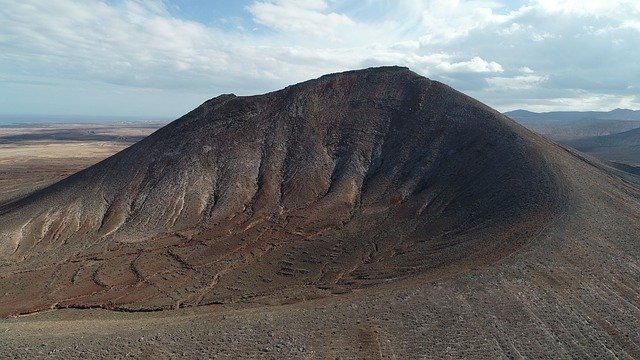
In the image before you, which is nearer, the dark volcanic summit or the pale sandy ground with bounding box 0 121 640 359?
the pale sandy ground with bounding box 0 121 640 359

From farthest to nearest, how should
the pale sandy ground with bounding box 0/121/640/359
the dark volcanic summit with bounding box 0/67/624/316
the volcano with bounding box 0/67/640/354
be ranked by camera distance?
1. the dark volcanic summit with bounding box 0/67/624/316
2. the volcano with bounding box 0/67/640/354
3. the pale sandy ground with bounding box 0/121/640/359

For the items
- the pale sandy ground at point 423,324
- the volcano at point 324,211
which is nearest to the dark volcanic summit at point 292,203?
the volcano at point 324,211

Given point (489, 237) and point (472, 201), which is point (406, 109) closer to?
point (472, 201)

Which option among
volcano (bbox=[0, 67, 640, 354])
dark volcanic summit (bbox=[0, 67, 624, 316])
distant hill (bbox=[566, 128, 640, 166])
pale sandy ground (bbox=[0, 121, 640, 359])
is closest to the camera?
pale sandy ground (bbox=[0, 121, 640, 359])

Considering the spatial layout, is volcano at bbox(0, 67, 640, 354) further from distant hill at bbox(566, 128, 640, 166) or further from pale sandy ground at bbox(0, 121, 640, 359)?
distant hill at bbox(566, 128, 640, 166)

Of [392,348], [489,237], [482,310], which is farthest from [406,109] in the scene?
[392,348]

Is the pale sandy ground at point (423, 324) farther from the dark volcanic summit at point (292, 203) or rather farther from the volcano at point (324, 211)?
the dark volcanic summit at point (292, 203)

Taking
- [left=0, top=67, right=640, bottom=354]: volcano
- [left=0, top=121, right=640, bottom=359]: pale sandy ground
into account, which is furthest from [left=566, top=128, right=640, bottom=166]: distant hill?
[left=0, top=121, right=640, bottom=359]: pale sandy ground
